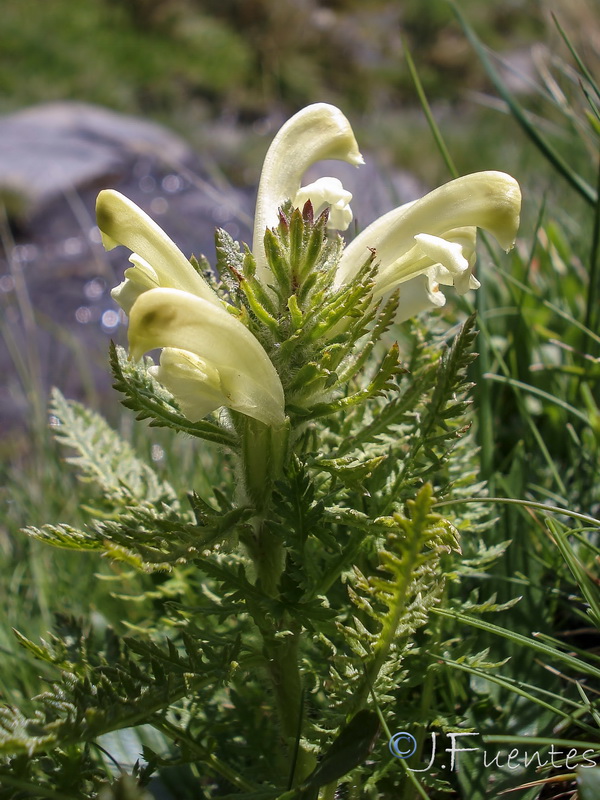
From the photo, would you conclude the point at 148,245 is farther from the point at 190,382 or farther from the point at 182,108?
the point at 182,108

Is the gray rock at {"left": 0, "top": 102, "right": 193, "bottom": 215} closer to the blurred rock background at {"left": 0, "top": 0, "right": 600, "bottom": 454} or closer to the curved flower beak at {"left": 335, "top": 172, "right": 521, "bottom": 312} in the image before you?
the blurred rock background at {"left": 0, "top": 0, "right": 600, "bottom": 454}

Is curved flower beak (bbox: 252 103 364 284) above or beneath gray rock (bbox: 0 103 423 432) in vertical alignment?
beneath

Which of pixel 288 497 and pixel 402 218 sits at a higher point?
pixel 402 218

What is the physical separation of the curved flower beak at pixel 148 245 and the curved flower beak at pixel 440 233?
0.59ft

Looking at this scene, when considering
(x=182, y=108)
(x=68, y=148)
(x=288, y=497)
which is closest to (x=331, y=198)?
(x=288, y=497)

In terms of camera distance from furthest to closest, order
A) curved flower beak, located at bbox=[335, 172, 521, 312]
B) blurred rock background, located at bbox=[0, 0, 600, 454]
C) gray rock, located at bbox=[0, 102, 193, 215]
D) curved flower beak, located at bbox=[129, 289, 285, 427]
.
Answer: gray rock, located at bbox=[0, 102, 193, 215], blurred rock background, located at bbox=[0, 0, 600, 454], curved flower beak, located at bbox=[335, 172, 521, 312], curved flower beak, located at bbox=[129, 289, 285, 427]

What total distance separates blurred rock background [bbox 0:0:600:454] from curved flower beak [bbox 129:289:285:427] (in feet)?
10.5

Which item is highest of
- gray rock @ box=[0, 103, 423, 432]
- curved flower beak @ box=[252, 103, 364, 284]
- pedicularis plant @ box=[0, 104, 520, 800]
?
gray rock @ box=[0, 103, 423, 432]

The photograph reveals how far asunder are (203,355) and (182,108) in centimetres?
862

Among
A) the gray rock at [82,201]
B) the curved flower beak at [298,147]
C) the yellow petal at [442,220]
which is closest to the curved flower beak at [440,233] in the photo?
the yellow petal at [442,220]

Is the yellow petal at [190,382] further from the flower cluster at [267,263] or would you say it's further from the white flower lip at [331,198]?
the white flower lip at [331,198]

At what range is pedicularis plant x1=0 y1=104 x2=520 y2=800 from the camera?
0.73 m

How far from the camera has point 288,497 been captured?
78 centimetres

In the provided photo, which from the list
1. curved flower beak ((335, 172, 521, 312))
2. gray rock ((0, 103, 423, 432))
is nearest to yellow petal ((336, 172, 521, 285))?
curved flower beak ((335, 172, 521, 312))
